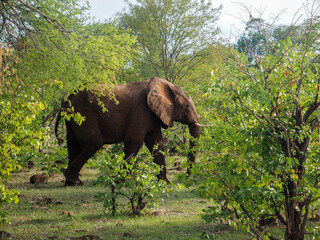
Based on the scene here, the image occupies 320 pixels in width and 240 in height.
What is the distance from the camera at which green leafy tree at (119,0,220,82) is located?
2284 cm

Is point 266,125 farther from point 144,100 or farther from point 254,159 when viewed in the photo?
point 144,100

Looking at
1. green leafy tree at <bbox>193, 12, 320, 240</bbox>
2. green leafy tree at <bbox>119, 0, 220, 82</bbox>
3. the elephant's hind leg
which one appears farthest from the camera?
green leafy tree at <bbox>119, 0, 220, 82</bbox>

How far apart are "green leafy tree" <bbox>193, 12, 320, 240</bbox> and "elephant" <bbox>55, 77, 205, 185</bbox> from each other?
22.8 ft

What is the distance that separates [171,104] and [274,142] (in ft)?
27.2

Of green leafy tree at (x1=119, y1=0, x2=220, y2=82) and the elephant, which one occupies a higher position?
green leafy tree at (x1=119, y1=0, x2=220, y2=82)

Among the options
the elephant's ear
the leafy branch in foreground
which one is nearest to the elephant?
the elephant's ear

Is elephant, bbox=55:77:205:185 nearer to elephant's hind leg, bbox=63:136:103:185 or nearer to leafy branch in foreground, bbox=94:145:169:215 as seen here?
elephant's hind leg, bbox=63:136:103:185

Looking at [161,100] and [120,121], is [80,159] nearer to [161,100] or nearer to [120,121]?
[120,121]

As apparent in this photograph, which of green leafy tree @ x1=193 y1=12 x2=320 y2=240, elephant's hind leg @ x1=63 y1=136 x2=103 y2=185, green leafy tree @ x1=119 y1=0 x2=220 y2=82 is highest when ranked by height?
green leafy tree @ x1=119 y1=0 x2=220 y2=82

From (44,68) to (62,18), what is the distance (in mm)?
7071

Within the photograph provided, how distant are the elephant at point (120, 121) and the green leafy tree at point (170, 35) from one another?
9.87 meters

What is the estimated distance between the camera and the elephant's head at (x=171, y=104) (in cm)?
1291

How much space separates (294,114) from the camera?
552 cm

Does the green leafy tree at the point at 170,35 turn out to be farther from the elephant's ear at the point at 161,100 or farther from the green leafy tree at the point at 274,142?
the green leafy tree at the point at 274,142
